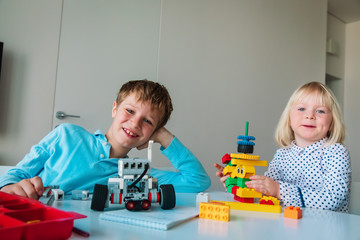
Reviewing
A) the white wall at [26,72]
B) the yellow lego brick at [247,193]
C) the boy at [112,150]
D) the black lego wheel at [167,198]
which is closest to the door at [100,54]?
the white wall at [26,72]

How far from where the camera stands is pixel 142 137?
3.52 feet

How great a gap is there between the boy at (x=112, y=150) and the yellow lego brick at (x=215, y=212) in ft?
1.42

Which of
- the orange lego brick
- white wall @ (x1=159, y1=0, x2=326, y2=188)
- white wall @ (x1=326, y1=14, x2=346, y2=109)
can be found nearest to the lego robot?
the orange lego brick

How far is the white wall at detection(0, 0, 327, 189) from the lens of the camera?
2076 millimetres

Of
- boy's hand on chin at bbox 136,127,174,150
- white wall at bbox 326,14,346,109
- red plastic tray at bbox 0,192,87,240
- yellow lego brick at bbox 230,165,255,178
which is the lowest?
red plastic tray at bbox 0,192,87,240

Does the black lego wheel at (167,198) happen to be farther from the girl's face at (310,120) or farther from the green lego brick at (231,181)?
the girl's face at (310,120)

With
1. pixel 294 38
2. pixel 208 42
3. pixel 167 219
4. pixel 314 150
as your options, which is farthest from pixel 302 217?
pixel 294 38

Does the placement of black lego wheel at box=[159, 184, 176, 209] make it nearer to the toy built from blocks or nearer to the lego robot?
the lego robot

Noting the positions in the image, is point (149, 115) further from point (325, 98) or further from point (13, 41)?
point (13, 41)

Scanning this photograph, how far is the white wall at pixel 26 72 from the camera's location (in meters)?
2.01

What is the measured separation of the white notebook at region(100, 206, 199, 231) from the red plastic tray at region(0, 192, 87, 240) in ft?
0.40

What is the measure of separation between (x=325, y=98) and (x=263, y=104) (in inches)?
74.5

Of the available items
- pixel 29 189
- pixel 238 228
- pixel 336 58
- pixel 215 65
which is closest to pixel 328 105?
pixel 238 228

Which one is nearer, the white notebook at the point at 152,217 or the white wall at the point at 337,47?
the white notebook at the point at 152,217
